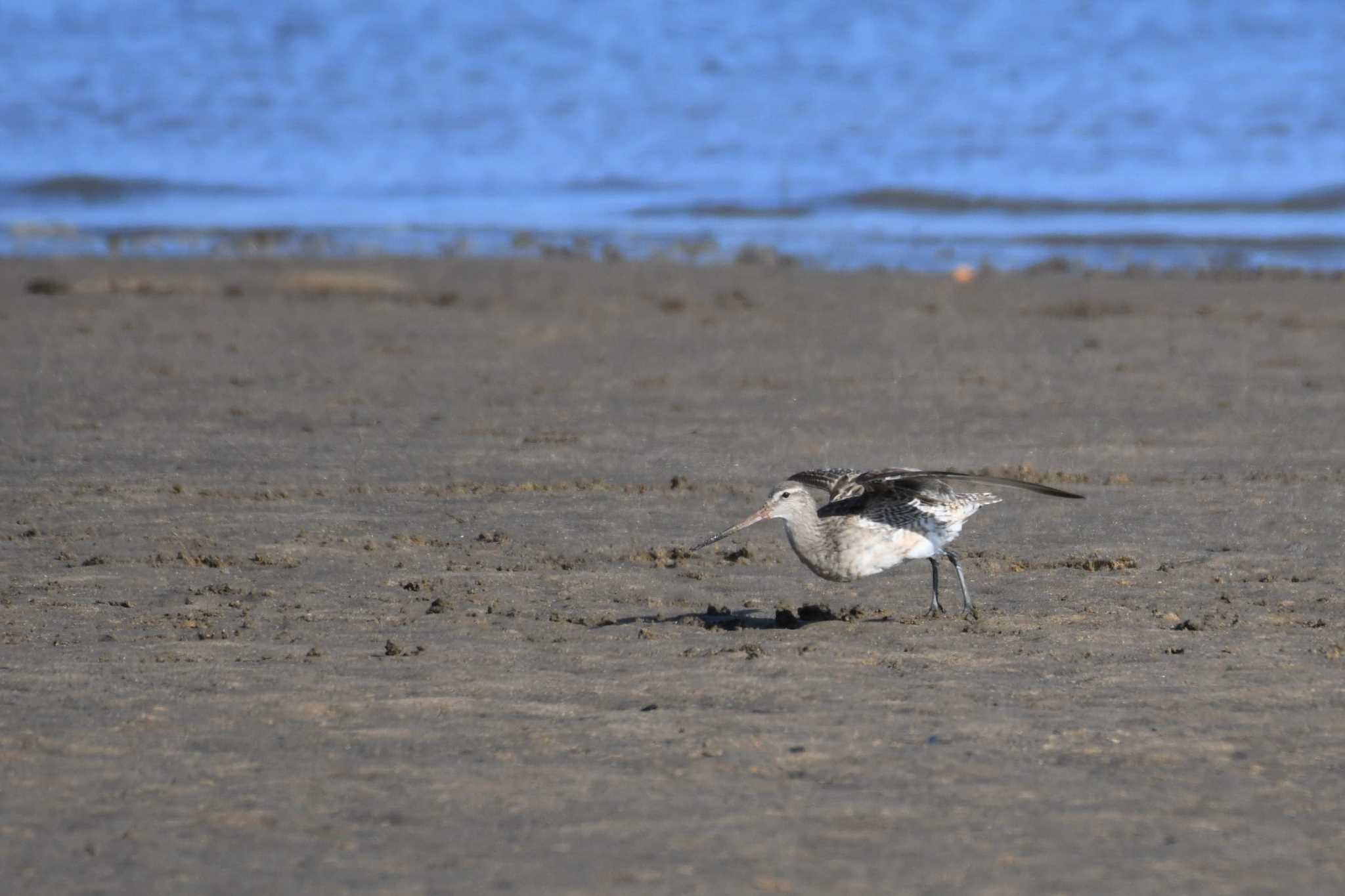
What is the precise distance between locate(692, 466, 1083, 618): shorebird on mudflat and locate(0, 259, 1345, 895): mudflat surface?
214 millimetres

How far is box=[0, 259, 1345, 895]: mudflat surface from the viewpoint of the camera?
4.88 metres

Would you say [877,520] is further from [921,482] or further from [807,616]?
[807,616]

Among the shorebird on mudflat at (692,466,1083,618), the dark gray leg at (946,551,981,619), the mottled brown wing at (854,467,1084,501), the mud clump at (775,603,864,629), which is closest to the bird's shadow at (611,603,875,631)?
the mud clump at (775,603,864,629)

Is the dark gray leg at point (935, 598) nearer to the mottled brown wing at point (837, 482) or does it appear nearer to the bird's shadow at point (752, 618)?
the bird's shadow at point (752, 618)

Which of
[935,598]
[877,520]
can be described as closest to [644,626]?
[877,520]

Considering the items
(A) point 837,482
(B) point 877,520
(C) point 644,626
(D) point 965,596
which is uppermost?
(A) point 837,482

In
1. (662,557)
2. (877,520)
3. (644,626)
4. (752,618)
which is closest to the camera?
(644,626)

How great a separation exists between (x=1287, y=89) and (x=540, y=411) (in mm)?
35431

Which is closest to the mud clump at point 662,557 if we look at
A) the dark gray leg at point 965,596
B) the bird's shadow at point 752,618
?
the bird's shadow at point 752,618

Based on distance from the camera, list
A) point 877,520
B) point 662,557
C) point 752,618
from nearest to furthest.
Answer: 1. point 877,520
2. point 752,618
3. point 662,557

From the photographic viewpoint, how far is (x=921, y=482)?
7.48 metres

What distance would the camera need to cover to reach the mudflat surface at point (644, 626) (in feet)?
16.0

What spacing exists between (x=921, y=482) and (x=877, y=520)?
0.82 ft

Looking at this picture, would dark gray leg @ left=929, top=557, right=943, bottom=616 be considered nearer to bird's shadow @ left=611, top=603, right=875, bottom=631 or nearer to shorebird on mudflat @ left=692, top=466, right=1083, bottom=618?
shorebird on mudflat @ left=692, top=466, right=1083, bottom=618
